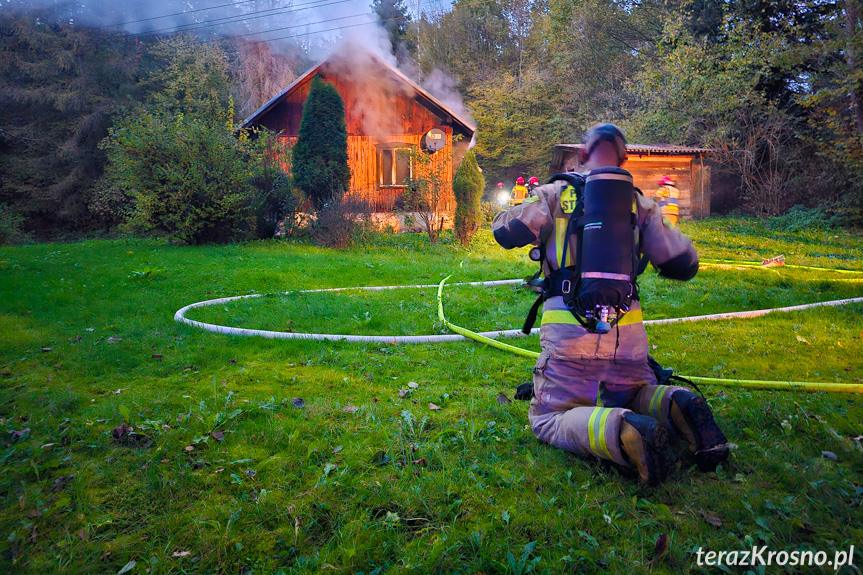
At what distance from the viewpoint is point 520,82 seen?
35406 mm

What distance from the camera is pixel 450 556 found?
1898 millimetres

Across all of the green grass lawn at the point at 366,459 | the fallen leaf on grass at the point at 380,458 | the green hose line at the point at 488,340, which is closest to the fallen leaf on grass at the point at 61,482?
the green grass lawn at the point at 366,459

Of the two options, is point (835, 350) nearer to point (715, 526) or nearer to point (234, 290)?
point (715, 526)

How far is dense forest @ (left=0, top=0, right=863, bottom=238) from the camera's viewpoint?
57.6ft

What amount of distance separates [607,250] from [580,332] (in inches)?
16.7

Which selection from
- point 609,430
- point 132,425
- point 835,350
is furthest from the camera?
point 835,350

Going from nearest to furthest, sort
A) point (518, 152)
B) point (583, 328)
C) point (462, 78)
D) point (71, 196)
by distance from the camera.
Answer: point (583, 328), point (71, 196), point (518, 152), point (462, 78)

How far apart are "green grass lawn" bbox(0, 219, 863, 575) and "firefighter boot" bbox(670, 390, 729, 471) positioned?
13 centimetres

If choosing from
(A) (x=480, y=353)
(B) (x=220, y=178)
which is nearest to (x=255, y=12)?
(B) (x=220, y=178)

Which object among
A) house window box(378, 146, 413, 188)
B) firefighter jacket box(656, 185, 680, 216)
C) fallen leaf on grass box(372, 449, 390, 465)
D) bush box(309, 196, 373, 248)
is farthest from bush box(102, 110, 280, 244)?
firefighter jacket box(656, 185, 680, 216)

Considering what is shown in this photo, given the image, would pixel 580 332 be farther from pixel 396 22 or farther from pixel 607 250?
pixel 396 22

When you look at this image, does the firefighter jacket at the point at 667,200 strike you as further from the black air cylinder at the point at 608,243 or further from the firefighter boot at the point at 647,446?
the firefighter boot at the point at 647,446

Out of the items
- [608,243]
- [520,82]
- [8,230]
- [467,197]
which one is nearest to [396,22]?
[520,82]

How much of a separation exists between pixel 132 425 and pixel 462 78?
39.5 metres
